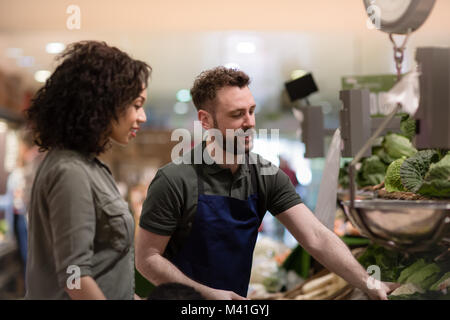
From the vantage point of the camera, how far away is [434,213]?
116 centimetres

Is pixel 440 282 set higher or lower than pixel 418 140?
lower

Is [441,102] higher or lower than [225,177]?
higher

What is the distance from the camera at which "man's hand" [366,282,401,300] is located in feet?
4.93

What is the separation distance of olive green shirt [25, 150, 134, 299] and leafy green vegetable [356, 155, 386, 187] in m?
1.36

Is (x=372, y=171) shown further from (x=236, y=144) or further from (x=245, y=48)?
(x=236, y=144)

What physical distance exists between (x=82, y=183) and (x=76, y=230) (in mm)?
100

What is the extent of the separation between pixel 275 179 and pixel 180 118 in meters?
0.35

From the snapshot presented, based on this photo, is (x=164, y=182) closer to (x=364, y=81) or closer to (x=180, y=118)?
(x=180, y=118)

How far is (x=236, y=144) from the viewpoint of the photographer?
145 centimetres

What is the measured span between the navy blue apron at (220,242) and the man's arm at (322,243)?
0.14 m

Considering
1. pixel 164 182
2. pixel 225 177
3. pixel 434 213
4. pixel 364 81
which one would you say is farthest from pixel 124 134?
pixel 364 81

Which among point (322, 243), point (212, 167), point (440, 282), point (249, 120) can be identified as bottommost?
point (440, 282)

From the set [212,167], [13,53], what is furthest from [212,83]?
[13,53]

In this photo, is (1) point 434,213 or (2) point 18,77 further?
(2) point 18,77
